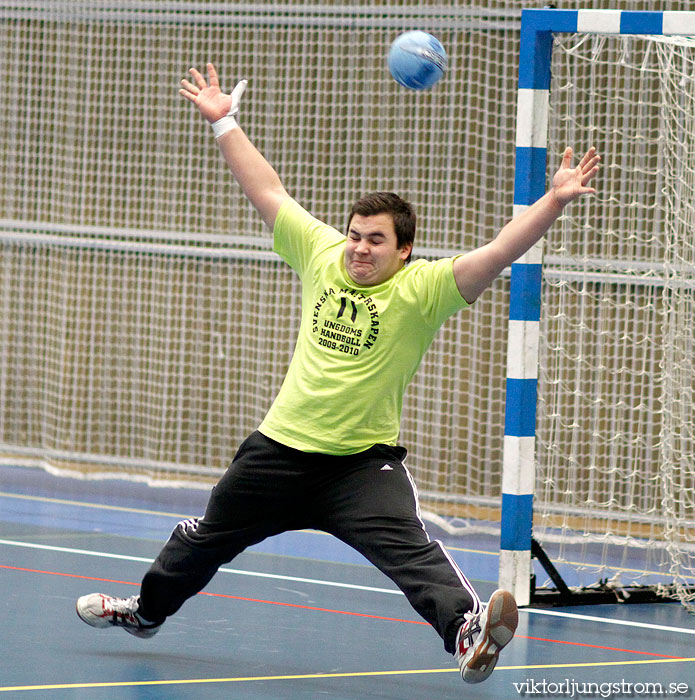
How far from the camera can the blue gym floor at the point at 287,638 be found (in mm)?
5289

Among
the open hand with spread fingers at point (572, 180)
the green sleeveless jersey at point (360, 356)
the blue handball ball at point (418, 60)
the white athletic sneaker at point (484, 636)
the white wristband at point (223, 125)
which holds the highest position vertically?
the blue handball ball at point (418, 60)

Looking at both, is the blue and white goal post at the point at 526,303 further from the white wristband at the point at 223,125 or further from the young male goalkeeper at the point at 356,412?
the white wristband at the point at 223,125

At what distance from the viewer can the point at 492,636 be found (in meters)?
4.66

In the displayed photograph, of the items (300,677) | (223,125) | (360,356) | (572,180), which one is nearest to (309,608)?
(300,677)

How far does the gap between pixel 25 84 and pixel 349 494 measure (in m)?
7.64

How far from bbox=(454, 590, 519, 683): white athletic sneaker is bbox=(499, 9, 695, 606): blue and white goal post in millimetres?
2181

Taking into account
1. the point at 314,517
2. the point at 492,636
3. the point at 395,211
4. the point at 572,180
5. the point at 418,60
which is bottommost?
the point at 492,636

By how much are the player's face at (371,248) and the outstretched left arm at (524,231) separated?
0.28m

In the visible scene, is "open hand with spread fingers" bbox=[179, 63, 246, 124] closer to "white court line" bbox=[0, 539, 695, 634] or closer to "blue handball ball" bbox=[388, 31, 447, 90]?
"blue handball ball" bbox=[388, 31, 447, 90]

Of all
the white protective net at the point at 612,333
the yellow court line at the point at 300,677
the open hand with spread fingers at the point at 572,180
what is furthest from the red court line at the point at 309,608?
the open hand with spread fingers at the point at 572,180

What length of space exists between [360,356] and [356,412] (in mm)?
207

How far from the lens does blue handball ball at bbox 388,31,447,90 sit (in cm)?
593

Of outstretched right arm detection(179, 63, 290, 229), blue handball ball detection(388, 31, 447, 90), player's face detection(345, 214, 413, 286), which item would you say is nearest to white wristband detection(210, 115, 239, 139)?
outstretched right arm detection(179, 63, 290, 229)

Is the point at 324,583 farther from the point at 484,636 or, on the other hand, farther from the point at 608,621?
the point at 484,636
